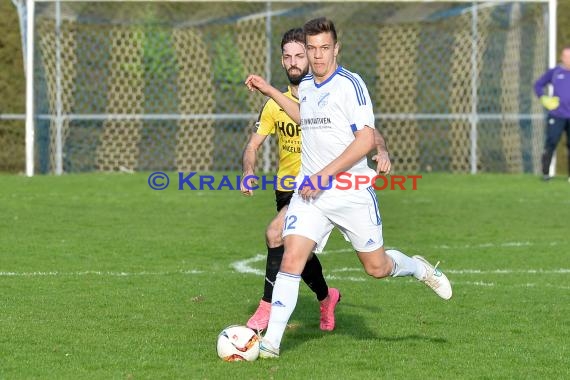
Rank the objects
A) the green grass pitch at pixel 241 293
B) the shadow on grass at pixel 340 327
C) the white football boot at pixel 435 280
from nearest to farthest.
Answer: the green grass pitch at pixel 241 293 → the shadow on grass at pixel 340 327 → the white football boot at pixel 435 280

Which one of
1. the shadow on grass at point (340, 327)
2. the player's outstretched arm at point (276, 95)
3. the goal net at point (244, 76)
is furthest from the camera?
the goal net at point (244, 76)

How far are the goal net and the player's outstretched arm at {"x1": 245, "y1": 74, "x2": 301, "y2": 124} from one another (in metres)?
15.1

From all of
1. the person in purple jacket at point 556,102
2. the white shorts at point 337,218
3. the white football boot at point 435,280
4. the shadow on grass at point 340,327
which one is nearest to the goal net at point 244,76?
the person in purple jacket at point 556,102

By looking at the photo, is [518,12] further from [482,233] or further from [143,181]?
[482,233]

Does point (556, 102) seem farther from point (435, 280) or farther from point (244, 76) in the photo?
point (435, 280)

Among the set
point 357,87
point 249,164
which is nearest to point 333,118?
point 357,87

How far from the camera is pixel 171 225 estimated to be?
48.7 ft

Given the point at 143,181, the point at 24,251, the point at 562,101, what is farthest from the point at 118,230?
the point at 562,101

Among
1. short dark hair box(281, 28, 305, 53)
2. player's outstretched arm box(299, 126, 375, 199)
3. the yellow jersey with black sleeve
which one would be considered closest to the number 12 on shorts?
player's outstretched arm box(299, 126, 375, 199)

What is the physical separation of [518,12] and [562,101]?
390cm

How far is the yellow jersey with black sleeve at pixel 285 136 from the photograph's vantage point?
27.6 ft

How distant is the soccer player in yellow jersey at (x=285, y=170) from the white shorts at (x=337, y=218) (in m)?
0.87

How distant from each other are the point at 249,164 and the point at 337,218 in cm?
133

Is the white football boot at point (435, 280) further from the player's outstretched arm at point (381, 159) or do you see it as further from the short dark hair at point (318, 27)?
the short dark hair at point (318, 27)
